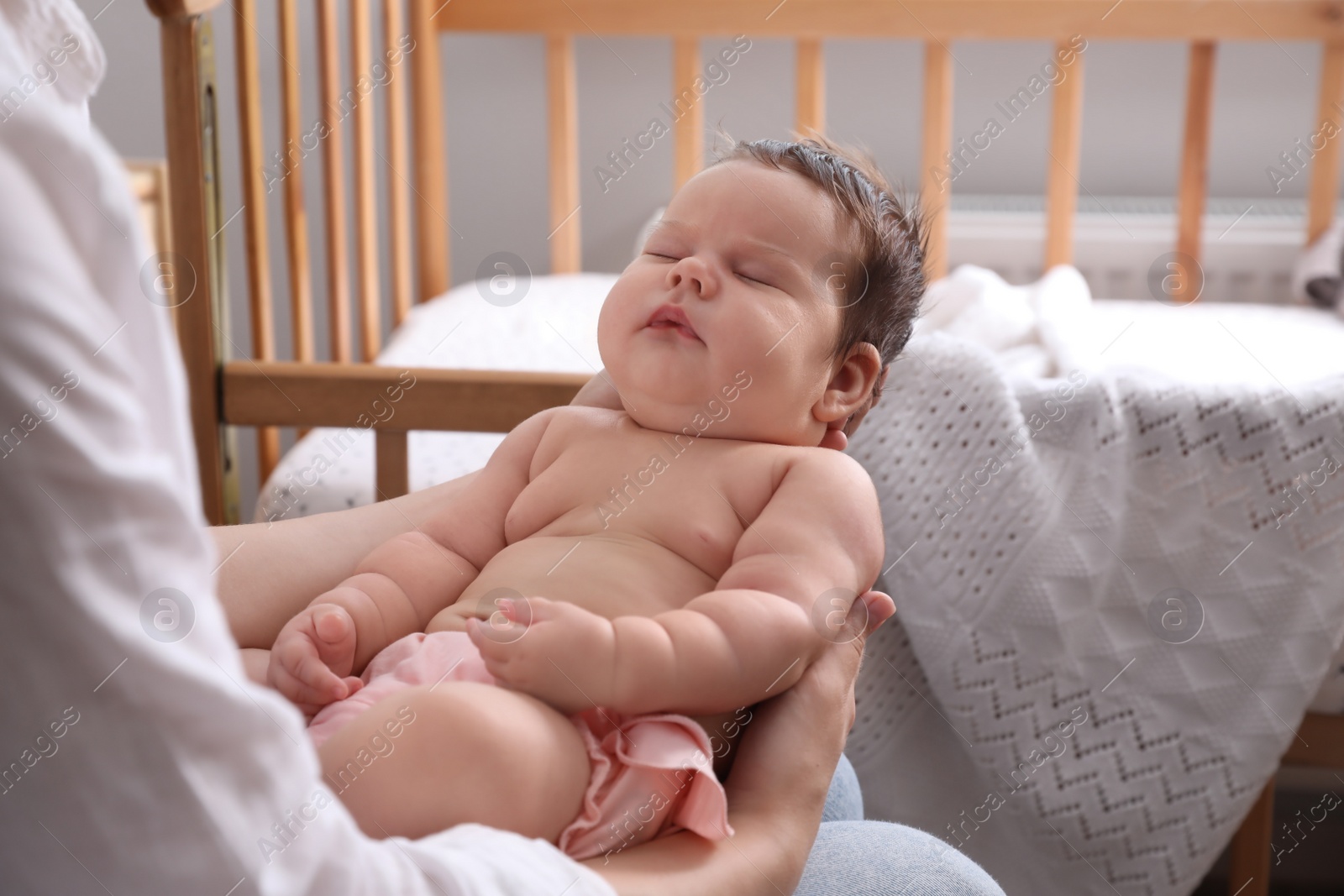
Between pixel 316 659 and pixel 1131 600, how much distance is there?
29.3 inches

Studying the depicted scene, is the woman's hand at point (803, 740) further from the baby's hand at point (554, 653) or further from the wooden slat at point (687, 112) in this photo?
the wooden slat at point (687, 112)

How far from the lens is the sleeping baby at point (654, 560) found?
500 mm


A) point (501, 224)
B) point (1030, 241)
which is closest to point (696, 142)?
point (501, 224)

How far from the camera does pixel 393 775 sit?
0.47 meters

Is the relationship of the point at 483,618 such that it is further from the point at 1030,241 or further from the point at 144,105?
the point at 144,105

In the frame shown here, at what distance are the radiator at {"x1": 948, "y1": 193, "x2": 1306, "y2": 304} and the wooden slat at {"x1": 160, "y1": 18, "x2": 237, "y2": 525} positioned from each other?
151 cm

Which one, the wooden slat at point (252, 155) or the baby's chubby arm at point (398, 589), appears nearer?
the baby's chubby arm at point (398, 589)

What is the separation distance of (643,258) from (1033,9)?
4.83ft

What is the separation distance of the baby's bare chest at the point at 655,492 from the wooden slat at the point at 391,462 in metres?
0.34

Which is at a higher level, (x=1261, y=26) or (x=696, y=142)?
(x=1261, y=26)

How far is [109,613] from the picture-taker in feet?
0.93

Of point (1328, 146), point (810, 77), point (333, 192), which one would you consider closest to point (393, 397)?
point (333, 192)

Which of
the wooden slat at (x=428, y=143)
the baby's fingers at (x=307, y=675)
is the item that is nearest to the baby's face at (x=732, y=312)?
the baby's fingers at (x=307, y=675)

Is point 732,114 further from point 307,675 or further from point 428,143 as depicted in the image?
point 307,675
